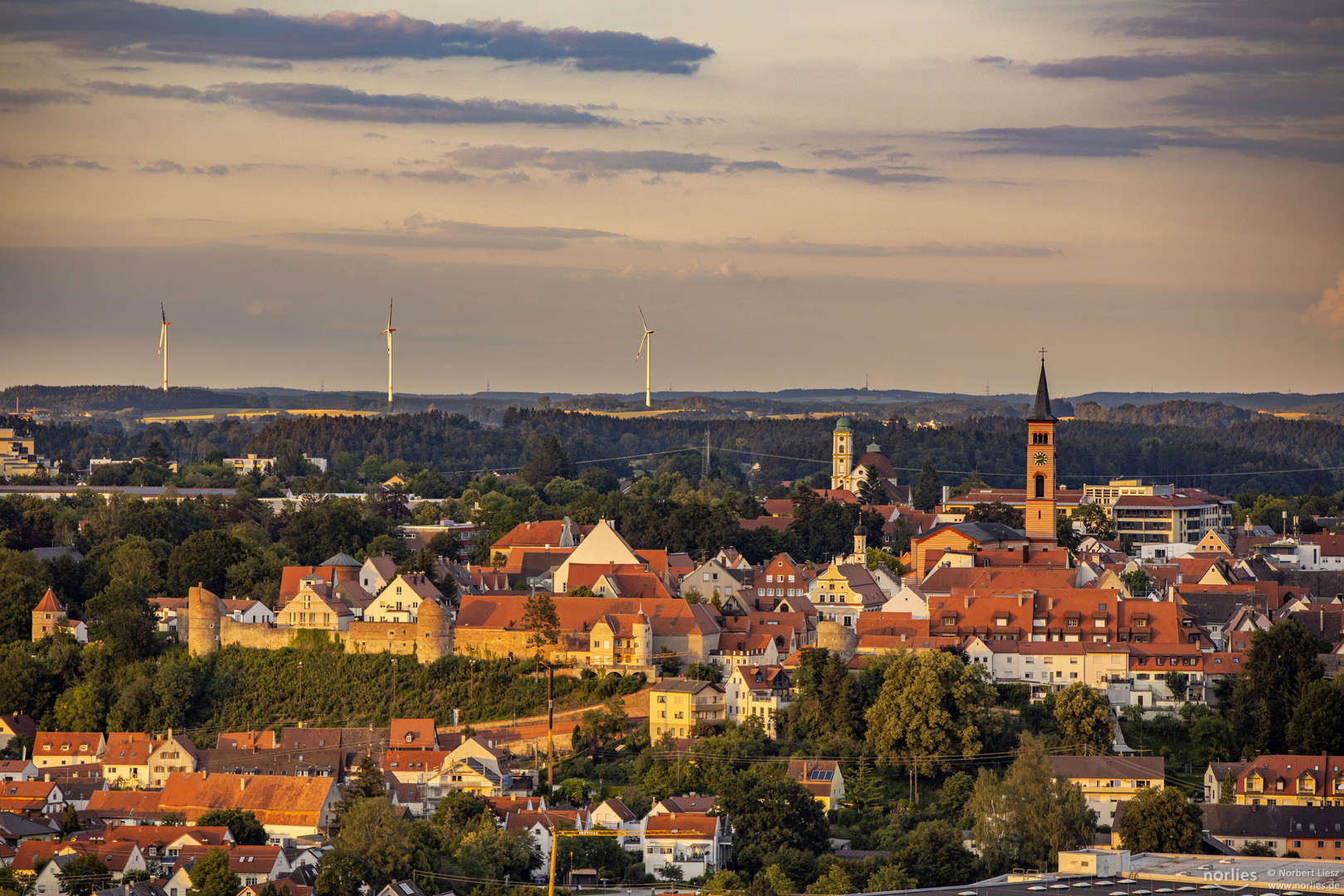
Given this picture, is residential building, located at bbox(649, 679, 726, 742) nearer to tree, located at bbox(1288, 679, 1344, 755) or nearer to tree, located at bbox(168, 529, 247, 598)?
tree, located at bbox(1288, 679, 1344, 755)

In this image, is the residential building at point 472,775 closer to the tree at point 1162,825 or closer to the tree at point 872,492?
the tree at point 1162,825

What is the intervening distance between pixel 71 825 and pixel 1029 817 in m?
26.2

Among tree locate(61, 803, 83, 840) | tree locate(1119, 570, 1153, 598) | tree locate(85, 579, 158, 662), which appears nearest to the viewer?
tree locate(61, 803, 83, 840)

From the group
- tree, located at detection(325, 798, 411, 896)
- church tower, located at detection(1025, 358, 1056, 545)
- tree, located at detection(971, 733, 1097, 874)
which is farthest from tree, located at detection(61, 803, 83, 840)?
church tower, located at detection(1025, 358, 1056, 545)

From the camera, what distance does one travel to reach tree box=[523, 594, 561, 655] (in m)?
64.4

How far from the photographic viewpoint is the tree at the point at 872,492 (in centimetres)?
11288

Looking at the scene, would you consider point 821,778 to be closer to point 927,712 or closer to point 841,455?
point 927,712

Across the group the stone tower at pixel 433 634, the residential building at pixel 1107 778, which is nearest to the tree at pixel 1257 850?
the residential building at pixel 1107 778

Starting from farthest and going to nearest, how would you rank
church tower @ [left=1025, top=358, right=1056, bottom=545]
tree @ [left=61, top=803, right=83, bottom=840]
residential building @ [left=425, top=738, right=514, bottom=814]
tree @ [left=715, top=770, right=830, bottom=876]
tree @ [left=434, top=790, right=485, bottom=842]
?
church tower @ [left=1025, top=358, right=1056, bottom=545], residential building @ [left=425, top=738, right=514, bottom=814], tree @ [left=61, top=803, right=83, bottom=840], tree @ [left=434, top=790, right=485, bottom=842], tree @ [left=715, top=770, right=830, bottom=876]

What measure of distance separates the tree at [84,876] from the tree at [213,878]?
2.36m

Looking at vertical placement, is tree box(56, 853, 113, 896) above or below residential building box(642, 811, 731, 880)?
below

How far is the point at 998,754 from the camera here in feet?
187

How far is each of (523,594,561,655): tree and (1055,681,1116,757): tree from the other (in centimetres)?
1588

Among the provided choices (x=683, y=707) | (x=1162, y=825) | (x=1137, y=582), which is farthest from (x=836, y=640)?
(x=1137, y=582)
